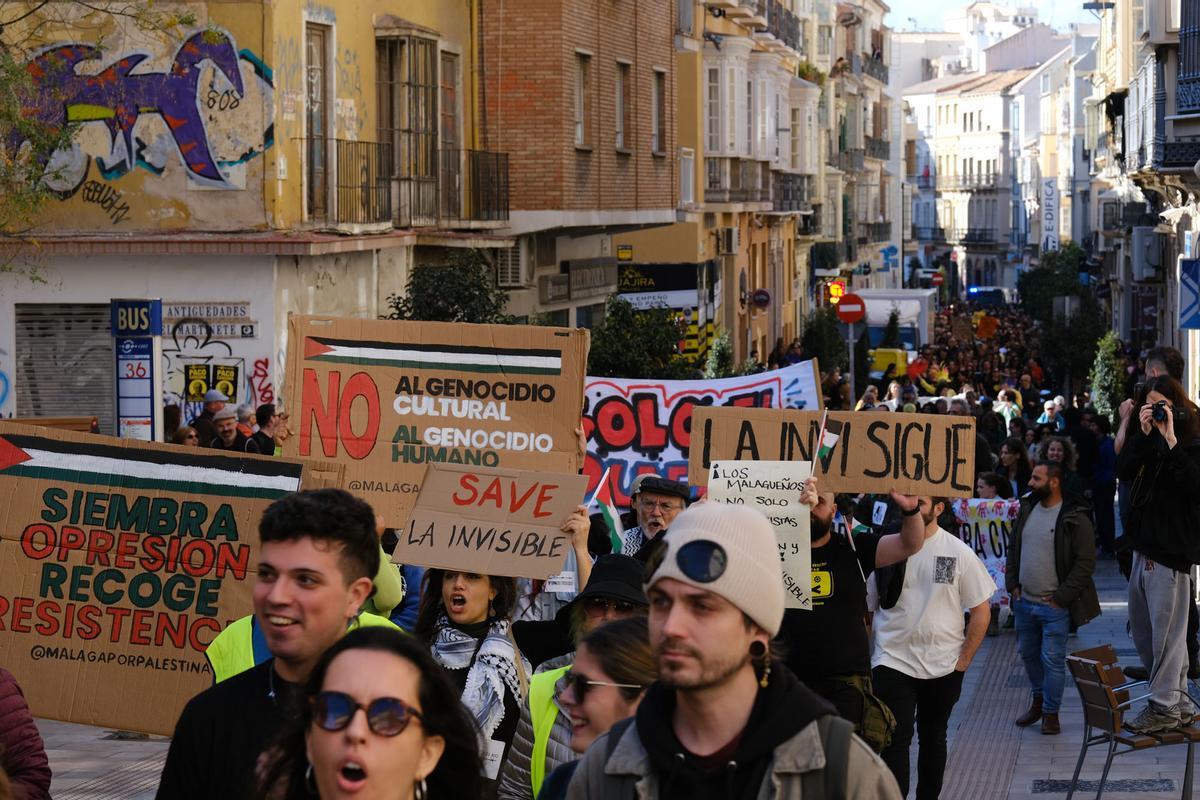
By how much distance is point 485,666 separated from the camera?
634 cm

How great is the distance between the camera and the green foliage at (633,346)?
979 inches

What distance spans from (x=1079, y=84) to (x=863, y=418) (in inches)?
3629

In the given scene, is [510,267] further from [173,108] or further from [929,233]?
[929,233]

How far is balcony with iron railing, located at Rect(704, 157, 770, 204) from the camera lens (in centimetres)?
4534

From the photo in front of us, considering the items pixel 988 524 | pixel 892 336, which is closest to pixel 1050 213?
pixel 892 336

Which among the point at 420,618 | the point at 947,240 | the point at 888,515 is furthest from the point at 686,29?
the point at 947,240

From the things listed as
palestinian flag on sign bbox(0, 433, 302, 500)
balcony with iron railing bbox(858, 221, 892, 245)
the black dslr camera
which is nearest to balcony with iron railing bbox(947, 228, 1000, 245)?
balcony with iron railing bbox(858, 221, 892, 245)

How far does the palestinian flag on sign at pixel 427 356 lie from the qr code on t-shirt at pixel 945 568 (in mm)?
2214

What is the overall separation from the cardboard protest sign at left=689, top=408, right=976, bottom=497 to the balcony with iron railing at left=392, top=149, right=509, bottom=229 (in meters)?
14.8

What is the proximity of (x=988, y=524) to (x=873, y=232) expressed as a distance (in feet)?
216

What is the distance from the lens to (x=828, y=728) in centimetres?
373

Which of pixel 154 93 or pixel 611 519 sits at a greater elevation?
pixel 154 93

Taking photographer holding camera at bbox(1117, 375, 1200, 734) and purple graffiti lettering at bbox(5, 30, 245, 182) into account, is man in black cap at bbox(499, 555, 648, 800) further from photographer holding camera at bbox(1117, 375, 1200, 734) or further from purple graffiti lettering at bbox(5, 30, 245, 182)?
purple graffiti lettering at bbox(5, 30, 245, 182)

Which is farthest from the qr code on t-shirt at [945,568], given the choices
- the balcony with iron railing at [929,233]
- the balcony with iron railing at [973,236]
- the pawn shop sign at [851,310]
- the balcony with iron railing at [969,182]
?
the balcony with iron railing at [929,233]
